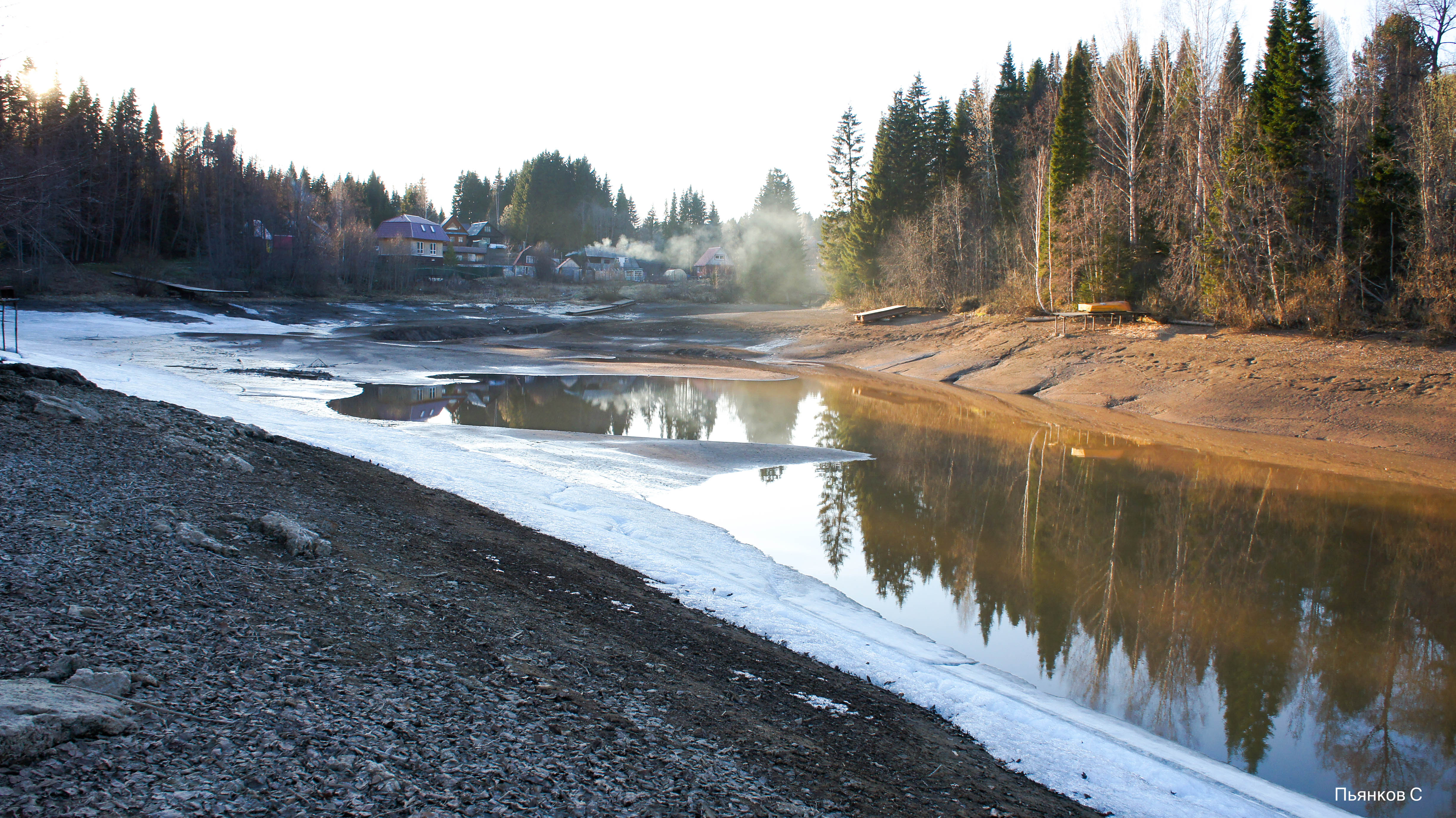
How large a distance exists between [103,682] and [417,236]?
90128 mm

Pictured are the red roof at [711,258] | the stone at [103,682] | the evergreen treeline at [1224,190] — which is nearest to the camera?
the stone at [103,682]

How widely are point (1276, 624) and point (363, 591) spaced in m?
9.08

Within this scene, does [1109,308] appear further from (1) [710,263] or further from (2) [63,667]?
(1) [710,263]

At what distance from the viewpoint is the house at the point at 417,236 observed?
8206cm

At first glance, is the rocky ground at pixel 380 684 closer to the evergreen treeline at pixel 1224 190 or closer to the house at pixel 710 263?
the evergreen treeline at pixel 1224 190

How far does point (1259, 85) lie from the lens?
86.7ft

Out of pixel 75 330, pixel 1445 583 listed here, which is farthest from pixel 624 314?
pixel 1445 583

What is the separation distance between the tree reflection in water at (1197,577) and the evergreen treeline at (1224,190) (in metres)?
11.4

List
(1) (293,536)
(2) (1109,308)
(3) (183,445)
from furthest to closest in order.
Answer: (2) (1109,308)
(3) (183,445)
(1) (293,536)

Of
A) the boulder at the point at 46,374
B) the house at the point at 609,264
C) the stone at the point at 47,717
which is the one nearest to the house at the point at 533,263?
the house at the point at 609,264

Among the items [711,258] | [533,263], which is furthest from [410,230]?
[711,258]

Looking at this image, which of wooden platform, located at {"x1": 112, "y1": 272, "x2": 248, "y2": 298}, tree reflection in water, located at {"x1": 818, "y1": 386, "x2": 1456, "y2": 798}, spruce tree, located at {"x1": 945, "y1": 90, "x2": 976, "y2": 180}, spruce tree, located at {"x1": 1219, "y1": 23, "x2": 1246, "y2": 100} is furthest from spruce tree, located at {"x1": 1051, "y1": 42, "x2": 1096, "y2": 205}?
wooden platform, located at {"x1": 112, "y1": 272, "x2": 248, "y2": 298}

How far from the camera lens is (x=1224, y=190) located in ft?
85.2

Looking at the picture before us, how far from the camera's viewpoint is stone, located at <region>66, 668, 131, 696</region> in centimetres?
332
